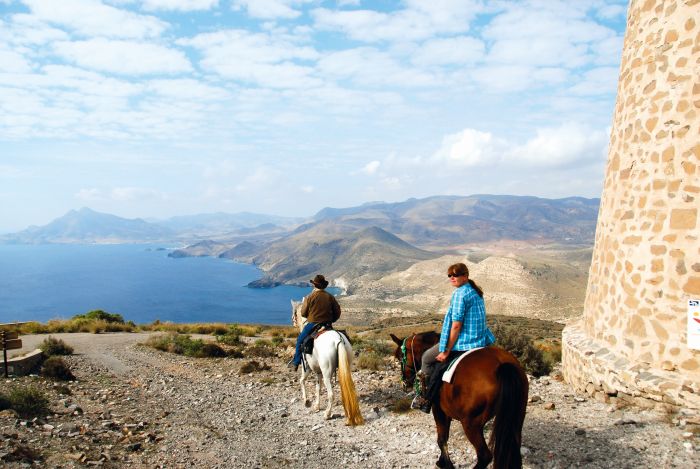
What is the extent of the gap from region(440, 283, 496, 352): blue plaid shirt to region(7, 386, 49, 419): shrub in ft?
23.0

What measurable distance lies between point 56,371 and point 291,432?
22.3ft

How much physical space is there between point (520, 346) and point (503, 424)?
7.21 meters

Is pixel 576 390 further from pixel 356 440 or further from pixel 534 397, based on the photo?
pixel 356 440

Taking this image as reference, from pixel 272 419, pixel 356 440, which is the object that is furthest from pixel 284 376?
pixel 356 440

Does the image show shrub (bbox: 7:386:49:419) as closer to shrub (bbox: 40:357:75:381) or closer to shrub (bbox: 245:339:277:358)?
shrub (bbox: 40:357:75:381)

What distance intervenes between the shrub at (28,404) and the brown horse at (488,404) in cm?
676

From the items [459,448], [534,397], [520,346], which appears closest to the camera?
[459,448]

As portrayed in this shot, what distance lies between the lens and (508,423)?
182 inches

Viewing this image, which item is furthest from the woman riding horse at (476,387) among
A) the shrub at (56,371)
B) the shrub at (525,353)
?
the shrub at (56,371)

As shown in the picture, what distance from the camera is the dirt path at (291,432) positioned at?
19.5ft

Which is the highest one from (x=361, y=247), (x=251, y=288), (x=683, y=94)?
(x=683, y=94)

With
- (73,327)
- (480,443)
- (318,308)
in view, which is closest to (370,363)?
(318,308)

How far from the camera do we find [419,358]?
6473 mm

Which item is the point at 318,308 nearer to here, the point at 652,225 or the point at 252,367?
the point at 252,367
